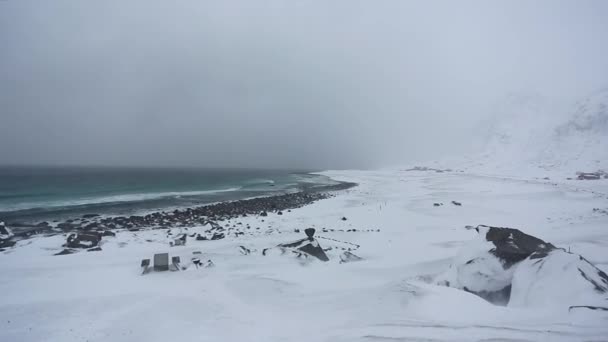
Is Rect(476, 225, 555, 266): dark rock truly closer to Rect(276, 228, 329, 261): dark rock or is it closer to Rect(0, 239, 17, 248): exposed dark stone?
Rect(276, 228, 329, 261): dark rock

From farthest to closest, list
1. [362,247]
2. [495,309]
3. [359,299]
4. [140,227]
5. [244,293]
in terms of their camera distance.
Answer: [140,227] → [362,247] → [244,293] → [359,299] → [495,309]

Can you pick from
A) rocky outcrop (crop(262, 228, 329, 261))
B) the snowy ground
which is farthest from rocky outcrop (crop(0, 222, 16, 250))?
rocky outcrop (crop(262, 228, 329, 261))

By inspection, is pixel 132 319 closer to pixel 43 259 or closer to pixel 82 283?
pixel 82 283

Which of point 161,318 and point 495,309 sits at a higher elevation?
point 495,309

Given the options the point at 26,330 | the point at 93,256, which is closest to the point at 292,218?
Answer: the point at 93,256

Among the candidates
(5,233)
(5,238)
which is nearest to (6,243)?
(5,238)

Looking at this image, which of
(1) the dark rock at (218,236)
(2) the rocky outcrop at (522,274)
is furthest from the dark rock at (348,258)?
(1) the dark rock at (218,236)
